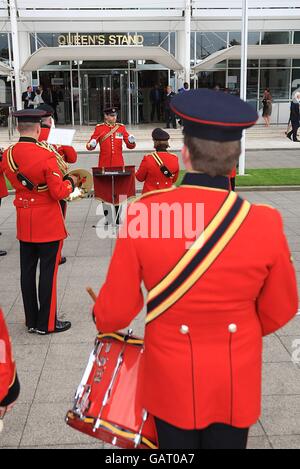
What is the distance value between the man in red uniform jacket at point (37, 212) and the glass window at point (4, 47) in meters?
25.7

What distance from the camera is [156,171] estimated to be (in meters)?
7.49

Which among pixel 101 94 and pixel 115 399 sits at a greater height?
pixel 101 94

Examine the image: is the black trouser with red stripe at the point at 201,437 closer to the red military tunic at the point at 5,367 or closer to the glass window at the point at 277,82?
the red military tunic at the point at 5,367

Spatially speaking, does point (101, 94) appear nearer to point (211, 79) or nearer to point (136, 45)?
point (136, 45)

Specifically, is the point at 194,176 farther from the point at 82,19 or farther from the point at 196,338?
the point at 82,19

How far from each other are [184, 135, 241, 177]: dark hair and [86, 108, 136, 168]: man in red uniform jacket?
7567mm

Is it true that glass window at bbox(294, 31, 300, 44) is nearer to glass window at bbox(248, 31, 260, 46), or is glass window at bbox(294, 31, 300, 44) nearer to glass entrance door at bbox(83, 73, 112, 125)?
glass window at bbox(248, 31, 260, 46)

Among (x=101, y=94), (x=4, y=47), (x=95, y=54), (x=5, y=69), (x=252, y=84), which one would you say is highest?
(x=4, y=47)

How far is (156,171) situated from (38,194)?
2760 mm

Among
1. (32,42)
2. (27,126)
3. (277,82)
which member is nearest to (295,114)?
(277,82)

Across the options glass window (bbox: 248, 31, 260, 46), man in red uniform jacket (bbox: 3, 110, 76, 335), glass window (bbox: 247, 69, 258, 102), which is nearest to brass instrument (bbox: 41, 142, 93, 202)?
man in red uniform jacket (bbox: 3, 110, 76, 335)

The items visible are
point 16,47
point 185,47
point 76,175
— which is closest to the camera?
point 76,175

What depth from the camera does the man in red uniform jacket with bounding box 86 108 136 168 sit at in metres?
9.57

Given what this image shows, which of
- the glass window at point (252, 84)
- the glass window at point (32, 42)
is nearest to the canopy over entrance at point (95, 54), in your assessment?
the glass window at point (32, 42)
